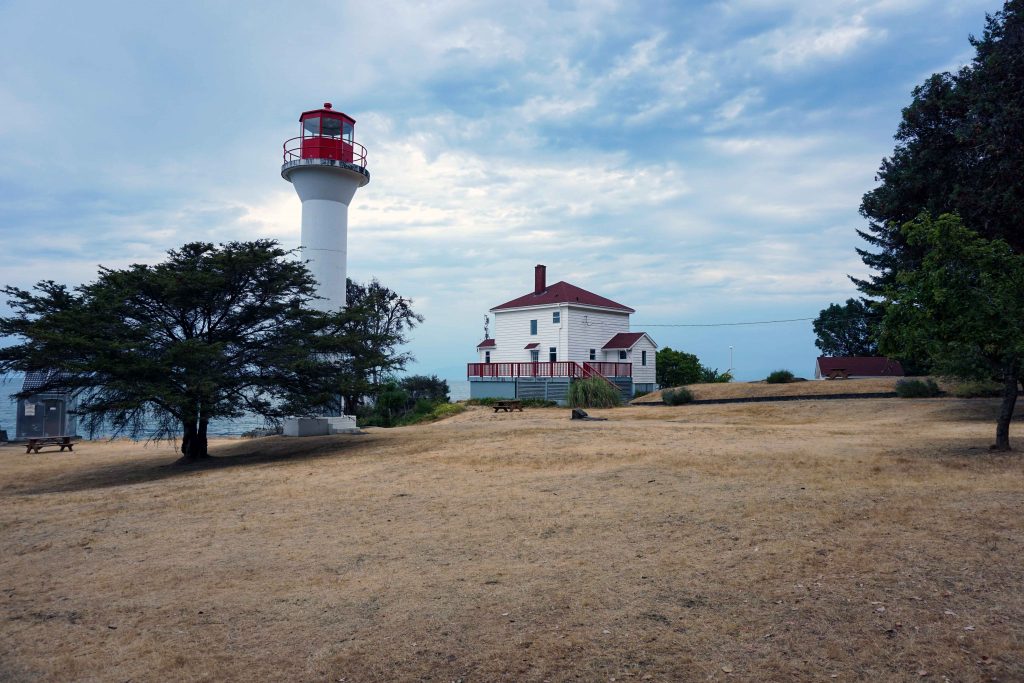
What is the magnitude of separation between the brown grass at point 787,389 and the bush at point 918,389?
157 cm

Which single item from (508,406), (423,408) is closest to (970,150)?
(508,406)

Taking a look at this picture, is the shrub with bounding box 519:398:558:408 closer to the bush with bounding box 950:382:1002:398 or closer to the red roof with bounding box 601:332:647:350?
the red roof with bounding box 601:332:647:350

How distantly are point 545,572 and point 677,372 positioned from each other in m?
38.7

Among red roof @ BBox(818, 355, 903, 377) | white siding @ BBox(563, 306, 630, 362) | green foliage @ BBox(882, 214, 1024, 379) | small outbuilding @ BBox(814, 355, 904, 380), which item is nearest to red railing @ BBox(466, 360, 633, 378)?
white siding @ BBox(563, 306, 630, 362)

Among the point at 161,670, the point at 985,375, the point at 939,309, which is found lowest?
the point at 161,670

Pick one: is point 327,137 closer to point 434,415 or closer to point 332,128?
point 332,128

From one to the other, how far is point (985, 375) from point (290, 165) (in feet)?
62.4

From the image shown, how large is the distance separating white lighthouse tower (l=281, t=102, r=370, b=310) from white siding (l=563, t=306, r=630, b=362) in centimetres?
1851

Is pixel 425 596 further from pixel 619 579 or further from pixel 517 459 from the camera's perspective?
pixel 517 459

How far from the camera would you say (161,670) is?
491 cm

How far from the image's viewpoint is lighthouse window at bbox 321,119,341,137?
2297 centimetres

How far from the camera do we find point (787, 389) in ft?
101

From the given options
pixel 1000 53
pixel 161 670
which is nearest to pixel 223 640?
pixel 161 670

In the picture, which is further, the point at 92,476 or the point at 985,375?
the point at 92,476
